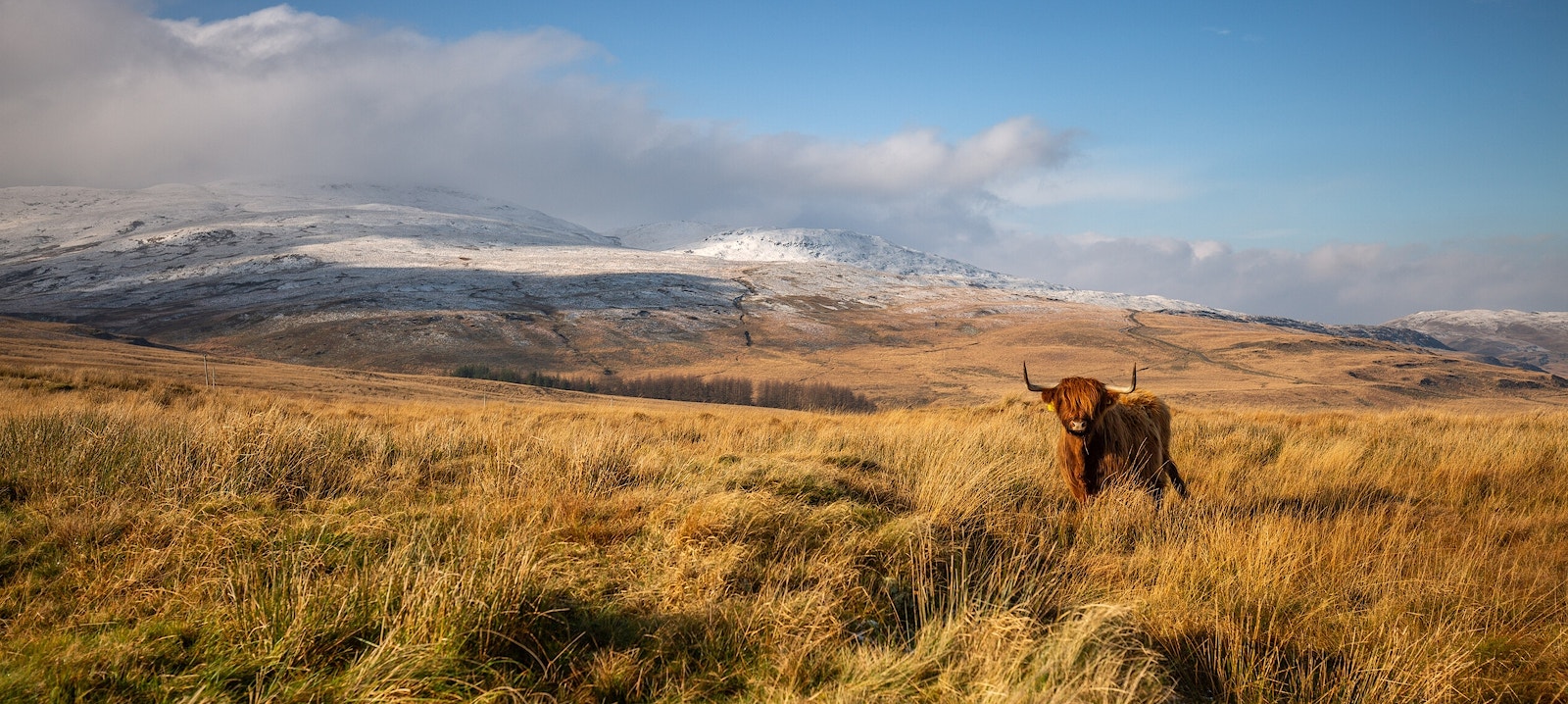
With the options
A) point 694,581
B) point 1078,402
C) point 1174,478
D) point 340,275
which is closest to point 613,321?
point 340,275

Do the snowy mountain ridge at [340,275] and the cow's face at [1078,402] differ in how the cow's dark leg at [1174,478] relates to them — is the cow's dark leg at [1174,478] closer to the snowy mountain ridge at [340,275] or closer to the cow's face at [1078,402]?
the cow's face at [1078,402]

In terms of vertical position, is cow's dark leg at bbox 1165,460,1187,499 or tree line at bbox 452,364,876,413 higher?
cow's dark leg at bbox 1165,460,1187,499

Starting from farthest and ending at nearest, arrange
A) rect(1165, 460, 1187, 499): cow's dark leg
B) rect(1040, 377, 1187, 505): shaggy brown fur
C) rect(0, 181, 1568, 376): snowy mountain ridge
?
rect(0, 181, 1568, 376): snowy mountain ridge
rect(1165, 460, 1187, 499): cow's dark leg
rect(1040, 377, 1187, 505): shaggy brown fur

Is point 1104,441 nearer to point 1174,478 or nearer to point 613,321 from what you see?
point 1174,478

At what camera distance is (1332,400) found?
7181cm

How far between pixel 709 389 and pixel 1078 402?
6696 cm

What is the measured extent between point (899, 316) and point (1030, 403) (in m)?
121

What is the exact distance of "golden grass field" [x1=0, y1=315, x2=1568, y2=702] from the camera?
3092mm

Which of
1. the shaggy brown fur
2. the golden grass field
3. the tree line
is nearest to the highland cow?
the shaggy brown fur

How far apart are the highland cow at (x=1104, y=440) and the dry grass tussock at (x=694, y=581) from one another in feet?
1.11

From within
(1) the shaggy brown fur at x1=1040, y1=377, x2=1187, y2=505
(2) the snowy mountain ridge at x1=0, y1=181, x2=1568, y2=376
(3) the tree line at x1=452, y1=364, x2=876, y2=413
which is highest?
(2) the snowy mountain ridge at x1=0, y1=181, x2=1568, y2=376

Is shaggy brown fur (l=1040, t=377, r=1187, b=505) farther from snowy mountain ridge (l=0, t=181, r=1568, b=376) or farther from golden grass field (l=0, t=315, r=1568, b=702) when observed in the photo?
snowy mountain ridge (l=0, t=181, r=1568, b=376)

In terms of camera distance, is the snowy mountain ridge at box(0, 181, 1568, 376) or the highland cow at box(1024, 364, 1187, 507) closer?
the highland cow at box(1024, 364, 1187, 507)

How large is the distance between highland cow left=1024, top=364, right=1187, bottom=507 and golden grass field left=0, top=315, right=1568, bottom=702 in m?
0.33
